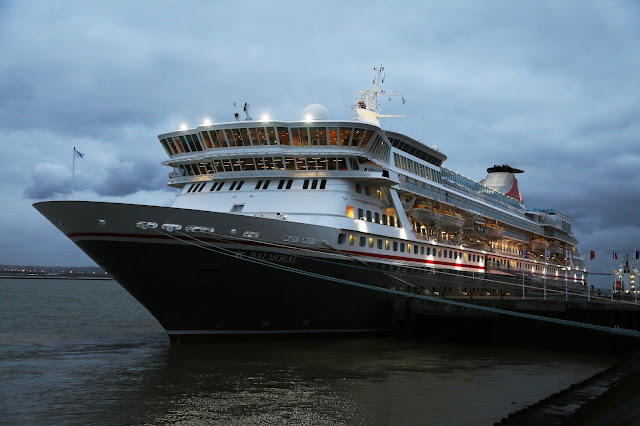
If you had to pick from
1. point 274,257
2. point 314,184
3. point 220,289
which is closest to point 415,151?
point 314,184

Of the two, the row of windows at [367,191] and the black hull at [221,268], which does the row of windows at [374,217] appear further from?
the black hull at [221,268]

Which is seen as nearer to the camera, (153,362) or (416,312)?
(153,362)

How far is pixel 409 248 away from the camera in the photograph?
28.9 meters

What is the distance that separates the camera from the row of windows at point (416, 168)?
101 feet

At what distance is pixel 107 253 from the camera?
66.7 feet

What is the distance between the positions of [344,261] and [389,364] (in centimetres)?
480

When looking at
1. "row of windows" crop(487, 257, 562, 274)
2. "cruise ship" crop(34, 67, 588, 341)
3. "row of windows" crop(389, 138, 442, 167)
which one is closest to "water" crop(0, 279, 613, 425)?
"cruise ship" crop(34, 67, 588, 341)

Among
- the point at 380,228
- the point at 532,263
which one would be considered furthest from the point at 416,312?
the point at 532,263

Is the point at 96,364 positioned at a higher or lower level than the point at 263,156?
lower

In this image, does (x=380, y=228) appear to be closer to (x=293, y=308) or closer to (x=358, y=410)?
(x=293, y=308)

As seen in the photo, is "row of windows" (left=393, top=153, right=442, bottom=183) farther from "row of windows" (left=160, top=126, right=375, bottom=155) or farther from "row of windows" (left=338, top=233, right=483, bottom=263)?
"row of windows" (left=160, top=126, right=375, bottom=155)

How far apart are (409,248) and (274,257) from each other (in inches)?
362

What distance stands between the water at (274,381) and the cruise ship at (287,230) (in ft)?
5.17

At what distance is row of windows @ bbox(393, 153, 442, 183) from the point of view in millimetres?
30788
